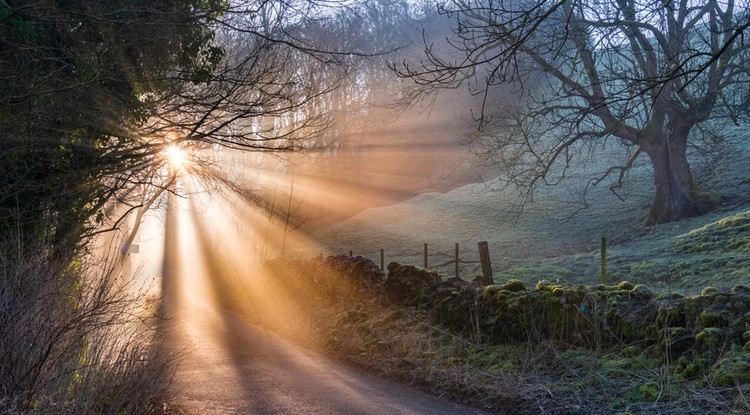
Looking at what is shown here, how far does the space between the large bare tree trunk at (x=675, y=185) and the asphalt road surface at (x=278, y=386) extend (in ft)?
61.4

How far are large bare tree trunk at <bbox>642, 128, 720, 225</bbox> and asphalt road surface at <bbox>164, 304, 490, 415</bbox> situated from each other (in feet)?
61.4

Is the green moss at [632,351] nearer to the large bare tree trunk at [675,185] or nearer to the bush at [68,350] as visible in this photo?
the bush at [68,350]

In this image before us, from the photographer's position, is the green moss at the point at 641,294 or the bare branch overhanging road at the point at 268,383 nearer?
the bare branch overhanging road at the point at 268,383

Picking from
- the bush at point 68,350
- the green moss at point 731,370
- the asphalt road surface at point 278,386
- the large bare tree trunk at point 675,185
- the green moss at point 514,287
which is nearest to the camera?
the bush at point 68,350

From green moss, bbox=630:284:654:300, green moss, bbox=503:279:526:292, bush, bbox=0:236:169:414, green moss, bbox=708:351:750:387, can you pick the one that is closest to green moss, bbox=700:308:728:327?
green moss, bbox=708:351:750:387

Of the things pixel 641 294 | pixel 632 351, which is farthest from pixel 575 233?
pixel 632 351

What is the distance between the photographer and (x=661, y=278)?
53.6 ft

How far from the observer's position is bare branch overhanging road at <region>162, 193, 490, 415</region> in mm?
8086

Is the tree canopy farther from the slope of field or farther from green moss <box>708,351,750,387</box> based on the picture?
the slope of field

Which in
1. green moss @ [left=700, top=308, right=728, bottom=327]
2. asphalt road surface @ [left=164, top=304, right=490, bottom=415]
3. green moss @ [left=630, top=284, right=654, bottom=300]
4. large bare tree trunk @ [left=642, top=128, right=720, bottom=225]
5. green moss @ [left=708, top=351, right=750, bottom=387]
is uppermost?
large bare tree trunk @ [left=642, top=128, right=720, bottom=225]

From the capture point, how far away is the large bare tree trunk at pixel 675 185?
25.7 metres

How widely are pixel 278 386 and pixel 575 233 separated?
22.7 metres

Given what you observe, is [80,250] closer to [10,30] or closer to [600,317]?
[10,30]

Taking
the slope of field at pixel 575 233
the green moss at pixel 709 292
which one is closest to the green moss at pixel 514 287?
the green moss at pixel 709 292
